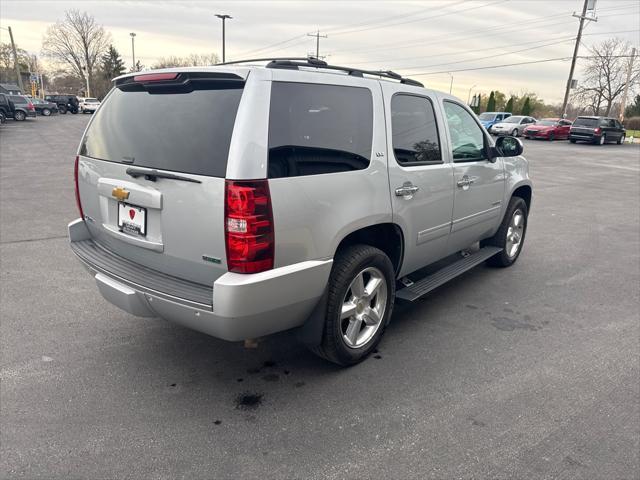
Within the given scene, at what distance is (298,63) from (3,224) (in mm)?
5825

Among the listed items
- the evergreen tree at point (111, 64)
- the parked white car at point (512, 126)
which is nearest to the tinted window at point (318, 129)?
the parked white car at point (512, 126)

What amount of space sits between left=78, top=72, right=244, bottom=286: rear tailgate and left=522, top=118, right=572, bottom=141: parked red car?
34.0 metres

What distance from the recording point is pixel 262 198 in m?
2.53

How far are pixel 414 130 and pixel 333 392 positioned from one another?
209 centimetres

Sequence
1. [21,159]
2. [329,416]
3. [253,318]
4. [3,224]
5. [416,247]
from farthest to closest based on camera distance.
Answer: [21,159] → [3,224] → [416,247] → [329,416] → [253,318]

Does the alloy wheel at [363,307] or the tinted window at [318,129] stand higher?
the tinted window at [318,129]

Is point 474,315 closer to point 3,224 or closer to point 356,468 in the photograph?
point 356,468

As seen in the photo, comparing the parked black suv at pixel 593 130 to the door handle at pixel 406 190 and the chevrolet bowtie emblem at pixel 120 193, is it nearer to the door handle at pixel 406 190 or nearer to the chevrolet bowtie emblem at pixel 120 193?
the door handle at pixel 406 190

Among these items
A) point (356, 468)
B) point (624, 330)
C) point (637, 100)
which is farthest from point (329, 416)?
point (637, 100)

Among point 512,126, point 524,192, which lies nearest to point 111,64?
point 512,126

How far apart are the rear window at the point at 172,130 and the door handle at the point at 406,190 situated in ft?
4.58

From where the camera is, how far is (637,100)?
58.2m

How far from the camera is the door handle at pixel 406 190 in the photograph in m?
3.47

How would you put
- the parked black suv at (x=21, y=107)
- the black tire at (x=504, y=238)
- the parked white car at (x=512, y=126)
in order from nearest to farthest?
1. the black tire at (x=504, y=238)
2. the parked black suv at (x=21, y=107)
3. the parked white car at (x=512, y=126)
